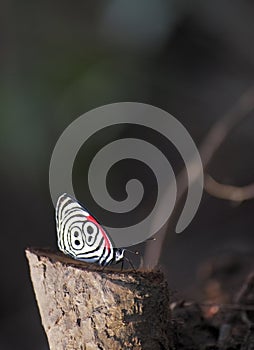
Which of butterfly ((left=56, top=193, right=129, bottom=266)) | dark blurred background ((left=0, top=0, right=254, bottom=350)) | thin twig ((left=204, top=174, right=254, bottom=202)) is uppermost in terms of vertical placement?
dark blurred background ((left=0, top=0, right=254, bottom=350))

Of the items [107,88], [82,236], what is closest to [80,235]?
[82,236]

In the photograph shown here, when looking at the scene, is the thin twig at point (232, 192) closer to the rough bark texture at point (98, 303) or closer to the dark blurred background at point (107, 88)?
the dark blurred background at point (107, 88)

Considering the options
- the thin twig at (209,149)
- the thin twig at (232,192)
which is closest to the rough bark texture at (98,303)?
the thin twig at (209,149)

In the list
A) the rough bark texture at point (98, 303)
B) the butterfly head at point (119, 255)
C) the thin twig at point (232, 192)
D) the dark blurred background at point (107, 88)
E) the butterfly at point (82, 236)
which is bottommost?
the rough bark texture at point (98, 303)

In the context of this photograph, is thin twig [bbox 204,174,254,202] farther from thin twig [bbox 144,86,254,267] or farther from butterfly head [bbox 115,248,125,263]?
butterfly head [bbox 115,248,125,263]

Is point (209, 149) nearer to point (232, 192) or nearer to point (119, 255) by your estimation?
point (232, 192)

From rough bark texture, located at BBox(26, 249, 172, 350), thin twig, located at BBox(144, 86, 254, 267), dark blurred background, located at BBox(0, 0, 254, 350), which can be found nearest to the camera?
rough bark texture, located at BBox(26, 249, 172, 350)

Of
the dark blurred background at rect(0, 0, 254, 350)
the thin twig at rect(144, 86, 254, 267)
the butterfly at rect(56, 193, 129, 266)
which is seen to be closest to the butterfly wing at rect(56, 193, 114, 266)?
the butterfly at rect(56, 193, 129, 266)

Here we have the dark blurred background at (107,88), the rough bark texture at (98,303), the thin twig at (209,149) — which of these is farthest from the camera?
the dark blurred background at (107,88)

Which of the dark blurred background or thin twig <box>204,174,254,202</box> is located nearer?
thin twig <box>204,174,254,202</box>
